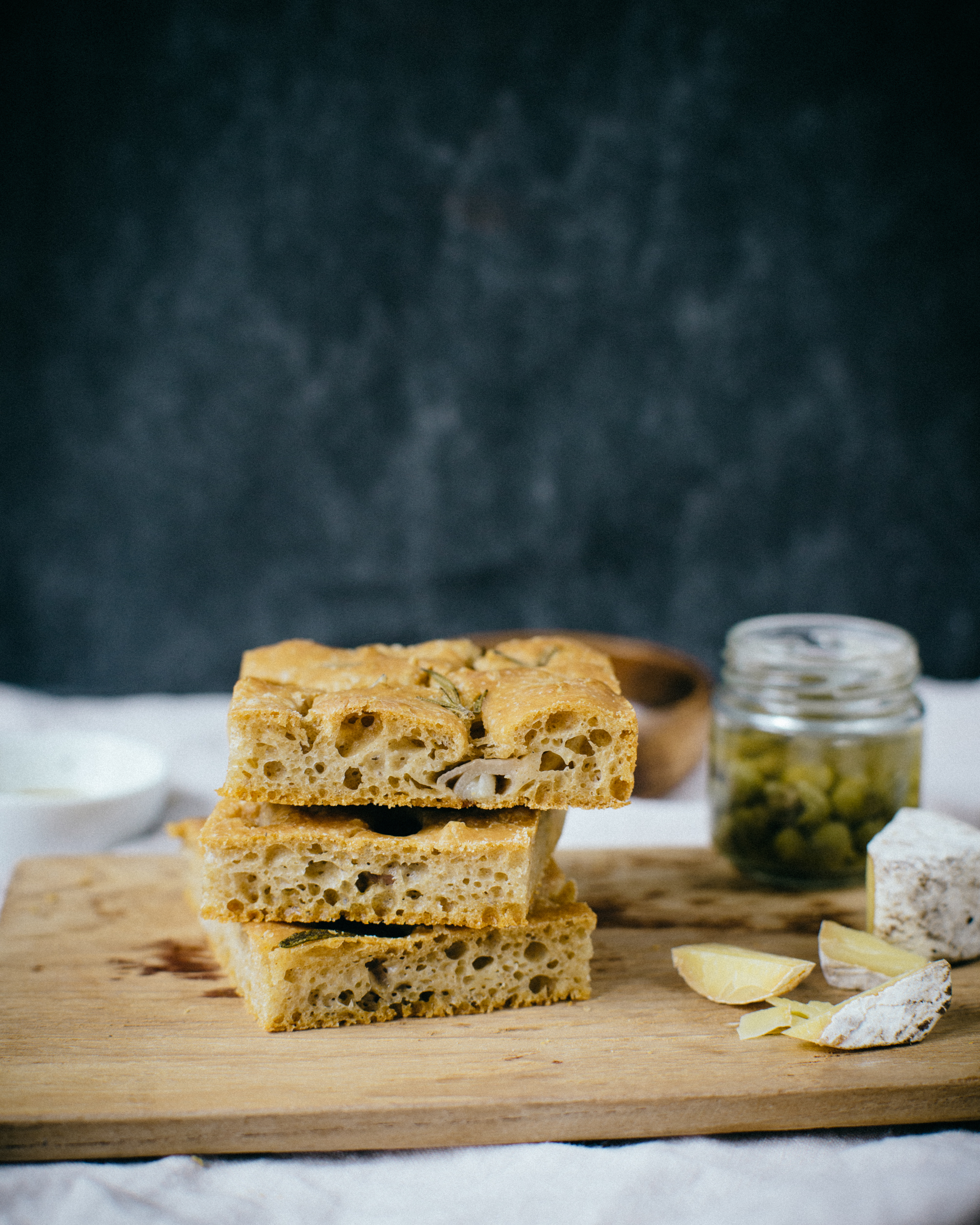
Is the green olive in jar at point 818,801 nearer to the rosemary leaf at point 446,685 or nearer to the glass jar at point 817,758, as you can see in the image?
the glass jar at point 817,758

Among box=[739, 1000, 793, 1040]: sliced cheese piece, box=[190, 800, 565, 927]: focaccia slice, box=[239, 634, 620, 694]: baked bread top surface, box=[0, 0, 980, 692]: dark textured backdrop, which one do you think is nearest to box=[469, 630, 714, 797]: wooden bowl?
box=[239, 634, 620, 694]: baked bread top surface

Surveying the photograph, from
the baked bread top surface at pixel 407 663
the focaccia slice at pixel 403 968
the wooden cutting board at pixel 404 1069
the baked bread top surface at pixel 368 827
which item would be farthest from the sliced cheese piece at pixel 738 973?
the baked bread top surface at pixel 407 663

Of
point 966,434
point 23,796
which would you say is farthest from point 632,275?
point 23,796

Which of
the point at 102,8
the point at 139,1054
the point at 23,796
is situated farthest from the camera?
the point at 102,8

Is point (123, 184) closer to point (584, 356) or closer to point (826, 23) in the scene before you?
point (584, 356)

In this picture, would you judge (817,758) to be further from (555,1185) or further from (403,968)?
(555,1185)

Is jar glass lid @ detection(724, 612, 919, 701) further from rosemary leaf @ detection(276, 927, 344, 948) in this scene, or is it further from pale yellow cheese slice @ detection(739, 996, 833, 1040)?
rosemary leaf @ detection(276, 927, 344, 948)

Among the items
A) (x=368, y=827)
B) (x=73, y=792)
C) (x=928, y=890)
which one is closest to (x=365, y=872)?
(x=368, y=827)
